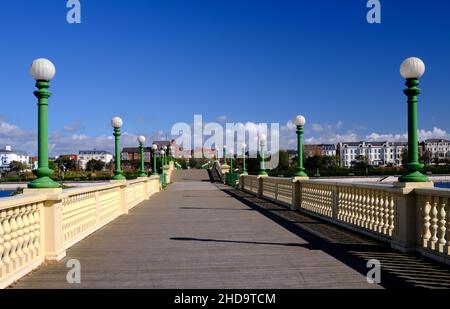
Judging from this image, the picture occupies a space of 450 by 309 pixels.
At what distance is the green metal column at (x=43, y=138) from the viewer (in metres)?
7.94

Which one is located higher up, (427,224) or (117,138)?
(117,138)

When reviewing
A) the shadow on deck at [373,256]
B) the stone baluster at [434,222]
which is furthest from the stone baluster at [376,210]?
the stone baluster at [434,222]

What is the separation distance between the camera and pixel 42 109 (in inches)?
316

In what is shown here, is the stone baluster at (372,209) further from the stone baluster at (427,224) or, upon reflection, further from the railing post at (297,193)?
the railing post at (297,193)

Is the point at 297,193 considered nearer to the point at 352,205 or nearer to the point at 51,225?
the point at 352,205

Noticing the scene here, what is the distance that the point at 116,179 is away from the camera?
1633 cm

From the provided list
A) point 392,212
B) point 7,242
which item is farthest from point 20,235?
point 392,212

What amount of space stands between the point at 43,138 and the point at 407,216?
5871 millimetres

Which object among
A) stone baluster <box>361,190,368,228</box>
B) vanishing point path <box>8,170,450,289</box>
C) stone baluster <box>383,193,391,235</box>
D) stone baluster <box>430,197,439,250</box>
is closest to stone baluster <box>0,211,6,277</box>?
vanishing point path <box>8,170,450,289</box>

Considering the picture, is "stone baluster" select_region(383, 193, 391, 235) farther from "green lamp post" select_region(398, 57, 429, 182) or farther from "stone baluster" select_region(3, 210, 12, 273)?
"stone baluster" select_region(3, 210, 12, 273)

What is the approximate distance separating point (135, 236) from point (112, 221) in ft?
11.4

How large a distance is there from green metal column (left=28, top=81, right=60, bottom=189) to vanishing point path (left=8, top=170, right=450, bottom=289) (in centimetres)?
128

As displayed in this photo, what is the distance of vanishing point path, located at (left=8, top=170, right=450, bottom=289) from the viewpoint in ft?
20.3

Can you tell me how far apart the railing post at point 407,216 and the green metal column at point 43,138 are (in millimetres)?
5460
